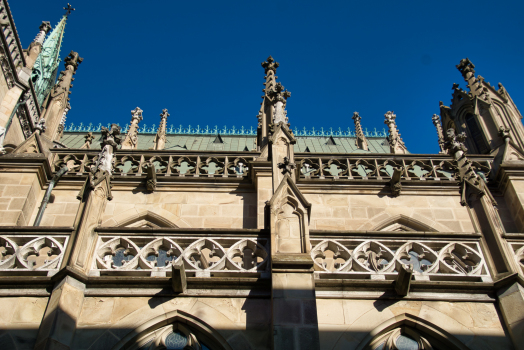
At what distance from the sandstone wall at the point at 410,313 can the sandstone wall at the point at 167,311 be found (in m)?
0.77

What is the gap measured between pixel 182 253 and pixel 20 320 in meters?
2.10

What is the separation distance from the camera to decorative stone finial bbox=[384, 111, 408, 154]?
17.0 metres

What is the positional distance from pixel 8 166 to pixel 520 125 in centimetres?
1169

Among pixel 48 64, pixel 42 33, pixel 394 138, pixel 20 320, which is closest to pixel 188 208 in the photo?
pixel 20 320

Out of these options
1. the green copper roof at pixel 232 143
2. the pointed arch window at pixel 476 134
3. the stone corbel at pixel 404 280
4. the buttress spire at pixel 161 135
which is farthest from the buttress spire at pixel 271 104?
the green copper roof at pixel 232 143

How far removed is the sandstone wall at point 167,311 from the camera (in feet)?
21.4

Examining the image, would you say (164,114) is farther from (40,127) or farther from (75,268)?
(75,268)

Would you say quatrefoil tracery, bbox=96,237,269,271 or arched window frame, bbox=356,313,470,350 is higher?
quatrefoil tracery, bbox=96,237,269,271

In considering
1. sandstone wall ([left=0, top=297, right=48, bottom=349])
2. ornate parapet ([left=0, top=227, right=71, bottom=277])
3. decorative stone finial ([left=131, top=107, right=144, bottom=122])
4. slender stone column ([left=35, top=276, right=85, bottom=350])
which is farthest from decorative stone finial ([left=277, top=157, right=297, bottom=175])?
decorative stone finial ([left=131, top=107, right=144, bottom=122])

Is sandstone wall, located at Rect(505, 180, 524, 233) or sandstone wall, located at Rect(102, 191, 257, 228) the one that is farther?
sandstone wall, located at Rect(505, 180, 524, 233)

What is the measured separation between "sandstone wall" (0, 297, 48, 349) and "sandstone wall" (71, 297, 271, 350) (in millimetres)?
511

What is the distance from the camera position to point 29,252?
24.7ft

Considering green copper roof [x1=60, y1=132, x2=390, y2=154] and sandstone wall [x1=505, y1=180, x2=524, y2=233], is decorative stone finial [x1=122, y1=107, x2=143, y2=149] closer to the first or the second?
green copper roof [x1=60, y1=132, x2=390, y2=154]

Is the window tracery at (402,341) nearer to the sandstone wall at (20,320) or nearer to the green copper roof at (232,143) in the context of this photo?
the sandstone wall at (20,320)
